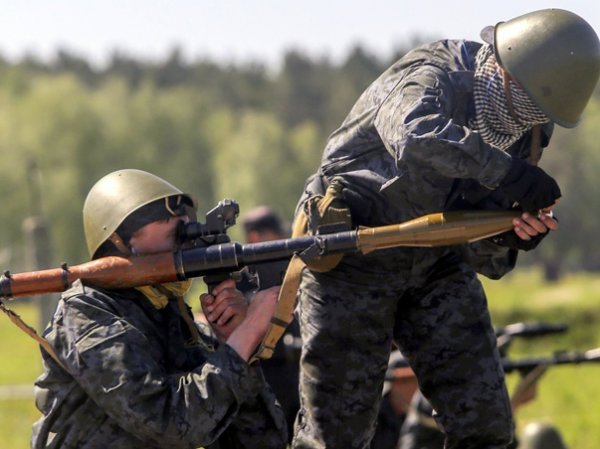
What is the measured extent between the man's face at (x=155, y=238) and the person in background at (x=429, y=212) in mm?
681

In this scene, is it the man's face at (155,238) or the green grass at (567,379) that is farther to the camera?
the green grass at (567,379)

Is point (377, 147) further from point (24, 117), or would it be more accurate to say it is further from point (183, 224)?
point (24, 117)

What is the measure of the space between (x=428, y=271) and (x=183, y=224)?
1.18 meters

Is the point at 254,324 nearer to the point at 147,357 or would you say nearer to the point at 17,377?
the point at 147,357

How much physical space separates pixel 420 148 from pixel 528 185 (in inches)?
17.5

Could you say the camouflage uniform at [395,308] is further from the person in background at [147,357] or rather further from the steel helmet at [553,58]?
the person in background at [147,357]

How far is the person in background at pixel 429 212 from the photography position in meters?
5.48

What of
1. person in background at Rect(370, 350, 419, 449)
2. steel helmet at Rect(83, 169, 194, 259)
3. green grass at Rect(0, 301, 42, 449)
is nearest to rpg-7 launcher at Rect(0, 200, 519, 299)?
steel helmet at Rect(83, 169, 194, 259)

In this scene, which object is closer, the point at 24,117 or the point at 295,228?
the point at 295,228

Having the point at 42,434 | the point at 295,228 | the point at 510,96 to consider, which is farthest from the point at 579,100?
the point at 42,434

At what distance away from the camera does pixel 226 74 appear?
118 meters

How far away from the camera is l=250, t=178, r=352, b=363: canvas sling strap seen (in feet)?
17.3

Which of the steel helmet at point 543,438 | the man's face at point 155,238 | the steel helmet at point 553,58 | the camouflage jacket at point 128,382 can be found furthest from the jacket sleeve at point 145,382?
the steel helmet at point 543,438

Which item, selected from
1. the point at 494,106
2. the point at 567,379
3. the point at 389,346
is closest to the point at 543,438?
the point at 389,346
